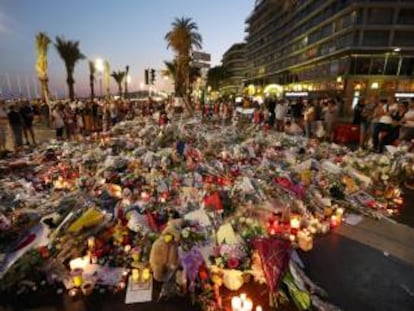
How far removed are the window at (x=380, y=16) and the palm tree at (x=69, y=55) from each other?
37.6 metres

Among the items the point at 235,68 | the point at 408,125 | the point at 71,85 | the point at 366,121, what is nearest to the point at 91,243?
the point at 408,125

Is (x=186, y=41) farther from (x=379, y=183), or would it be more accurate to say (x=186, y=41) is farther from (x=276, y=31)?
(x=276, y=31)

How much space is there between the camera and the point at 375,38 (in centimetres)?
3716

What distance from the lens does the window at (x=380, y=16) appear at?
119 feet

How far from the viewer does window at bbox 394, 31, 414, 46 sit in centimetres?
3669

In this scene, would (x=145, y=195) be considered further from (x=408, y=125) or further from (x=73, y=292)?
(x=408, y=125)

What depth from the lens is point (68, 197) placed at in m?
5.06

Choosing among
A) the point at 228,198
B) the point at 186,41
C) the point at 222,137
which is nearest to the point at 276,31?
the point at 186,41

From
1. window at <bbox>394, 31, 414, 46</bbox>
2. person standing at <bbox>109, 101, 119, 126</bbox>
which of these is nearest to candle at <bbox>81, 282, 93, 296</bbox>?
person standing at <bbox>109, 101, 119, 126</bbox>

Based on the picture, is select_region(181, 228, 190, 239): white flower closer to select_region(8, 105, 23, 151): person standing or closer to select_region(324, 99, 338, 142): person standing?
select_region(8, 105, 23, 151): person standing

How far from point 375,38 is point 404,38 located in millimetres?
3776

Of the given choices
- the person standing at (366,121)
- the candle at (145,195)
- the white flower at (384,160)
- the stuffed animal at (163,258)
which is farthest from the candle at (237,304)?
the person standing at (366,121)

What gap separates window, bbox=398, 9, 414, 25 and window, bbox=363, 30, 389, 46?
7.49 ft

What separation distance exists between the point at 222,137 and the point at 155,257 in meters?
7.23
